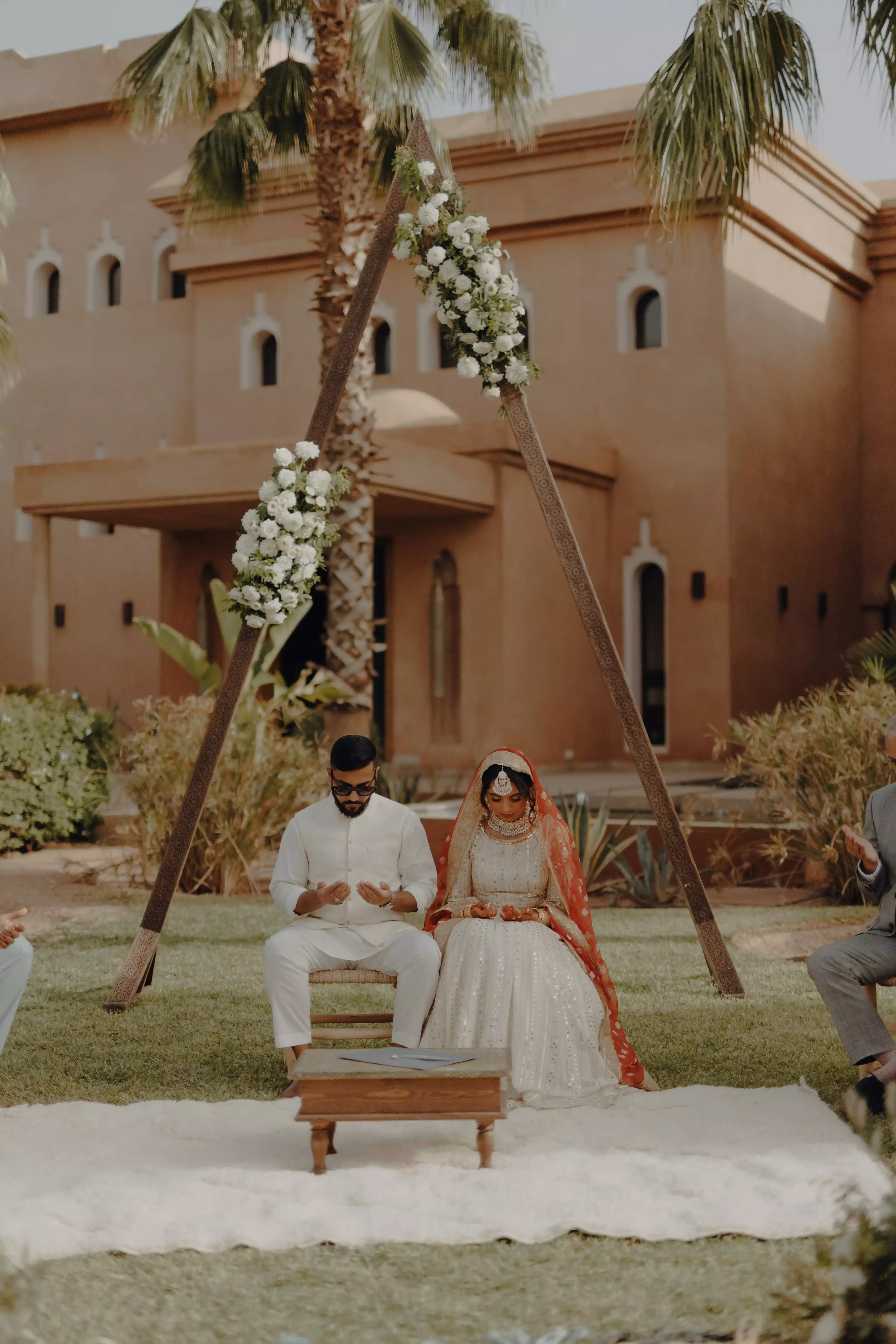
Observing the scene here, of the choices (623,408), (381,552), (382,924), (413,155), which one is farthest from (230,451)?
(382,924)

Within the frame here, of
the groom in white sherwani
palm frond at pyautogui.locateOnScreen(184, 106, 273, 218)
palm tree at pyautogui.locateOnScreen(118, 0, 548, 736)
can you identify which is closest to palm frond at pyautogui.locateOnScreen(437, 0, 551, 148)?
palm tree at pyautogui.locateOnScreen(118, 0, 548, 736)

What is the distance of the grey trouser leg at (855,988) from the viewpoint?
5.35 m

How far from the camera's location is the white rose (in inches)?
274

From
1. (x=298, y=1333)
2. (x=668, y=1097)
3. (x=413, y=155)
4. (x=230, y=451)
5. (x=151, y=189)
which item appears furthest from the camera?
(x=151, y=189)

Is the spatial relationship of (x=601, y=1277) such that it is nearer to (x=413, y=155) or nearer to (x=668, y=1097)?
(x=668, y=1097)

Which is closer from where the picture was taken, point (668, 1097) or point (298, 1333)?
point (298, 1333)

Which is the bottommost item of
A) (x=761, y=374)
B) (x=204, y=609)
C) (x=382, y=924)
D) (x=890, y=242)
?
(x=382, y=924)

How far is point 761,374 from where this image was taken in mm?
18938

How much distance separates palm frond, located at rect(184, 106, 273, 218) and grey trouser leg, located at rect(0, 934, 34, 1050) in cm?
1034

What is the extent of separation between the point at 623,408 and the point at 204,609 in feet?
19.7

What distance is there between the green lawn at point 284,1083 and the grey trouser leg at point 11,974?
42 centimetres

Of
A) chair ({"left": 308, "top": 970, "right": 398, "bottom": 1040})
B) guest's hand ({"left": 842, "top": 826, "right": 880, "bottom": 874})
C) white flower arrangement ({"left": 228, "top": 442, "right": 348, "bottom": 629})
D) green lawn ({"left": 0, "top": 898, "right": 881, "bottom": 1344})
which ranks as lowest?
green lawn ({"left": 0, "top": 898, "right": 881, "bottom": 1344})

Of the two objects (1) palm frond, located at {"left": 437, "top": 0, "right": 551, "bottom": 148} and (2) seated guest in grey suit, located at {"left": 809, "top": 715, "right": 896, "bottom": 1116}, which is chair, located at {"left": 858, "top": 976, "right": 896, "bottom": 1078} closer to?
(2) seated guest in grey suit, located at {"left": 809, "top": 715, "right": 896, "bottom": 1116}

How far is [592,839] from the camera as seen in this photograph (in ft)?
34.6
